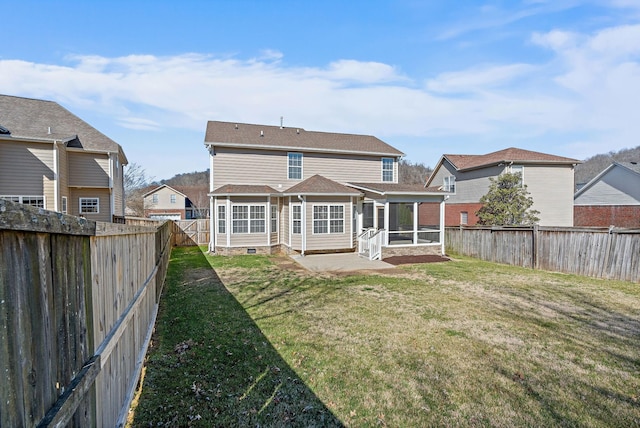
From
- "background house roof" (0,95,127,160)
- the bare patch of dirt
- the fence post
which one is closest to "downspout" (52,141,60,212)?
"background house roof" (0,95,127,160)

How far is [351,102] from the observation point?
21234 millimetres

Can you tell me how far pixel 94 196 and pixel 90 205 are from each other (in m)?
0.56

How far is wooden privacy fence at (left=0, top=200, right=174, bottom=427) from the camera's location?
4.05ft

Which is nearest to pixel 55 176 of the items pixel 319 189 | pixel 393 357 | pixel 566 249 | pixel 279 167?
pixel 279 167

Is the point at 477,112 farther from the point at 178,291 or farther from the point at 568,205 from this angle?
the point at 178,291

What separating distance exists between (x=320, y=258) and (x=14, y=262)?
552 inches

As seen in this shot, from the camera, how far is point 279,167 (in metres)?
18.6

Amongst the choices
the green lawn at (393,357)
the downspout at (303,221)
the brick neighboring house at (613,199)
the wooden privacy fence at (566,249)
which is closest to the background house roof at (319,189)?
the downspout at (303,221)

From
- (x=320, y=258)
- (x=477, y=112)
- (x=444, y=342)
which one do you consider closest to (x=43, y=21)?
(x=320, y=258)

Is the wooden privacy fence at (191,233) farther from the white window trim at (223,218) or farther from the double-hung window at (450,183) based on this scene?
the double-hung window at (450,183)

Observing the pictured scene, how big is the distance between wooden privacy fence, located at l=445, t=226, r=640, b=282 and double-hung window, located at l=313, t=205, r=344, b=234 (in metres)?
6.59

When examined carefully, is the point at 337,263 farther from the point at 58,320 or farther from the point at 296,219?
the point at 58,320

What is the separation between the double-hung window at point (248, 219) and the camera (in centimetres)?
1672

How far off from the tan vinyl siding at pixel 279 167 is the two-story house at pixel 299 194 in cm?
5
